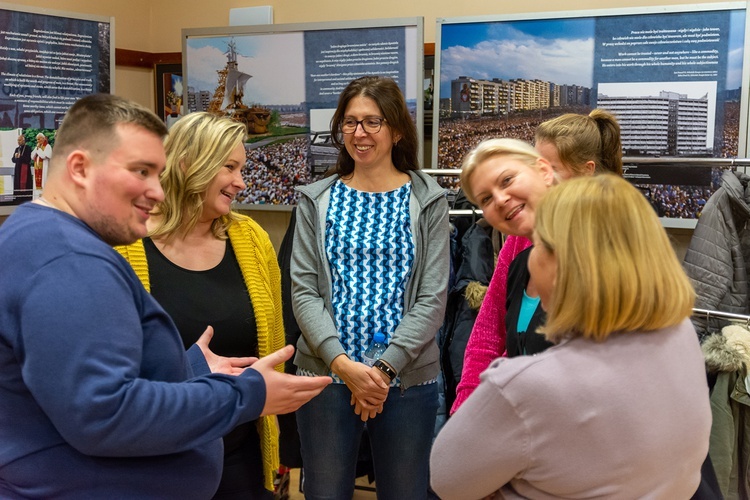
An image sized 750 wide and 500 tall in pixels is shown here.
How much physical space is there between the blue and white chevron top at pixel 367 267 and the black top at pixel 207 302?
0.30m

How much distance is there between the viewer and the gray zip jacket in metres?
2.18

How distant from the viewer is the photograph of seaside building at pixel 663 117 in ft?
10.0

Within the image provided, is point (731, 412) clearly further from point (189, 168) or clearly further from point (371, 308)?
point (189, 168)

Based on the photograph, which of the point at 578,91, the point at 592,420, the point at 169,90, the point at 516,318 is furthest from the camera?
the point at 169,90

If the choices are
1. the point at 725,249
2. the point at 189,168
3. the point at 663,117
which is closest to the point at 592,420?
the point at 189,168

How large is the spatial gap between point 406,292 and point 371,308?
12cm

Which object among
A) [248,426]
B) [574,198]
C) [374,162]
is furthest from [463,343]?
[574,198]

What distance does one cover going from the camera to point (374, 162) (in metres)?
2.35

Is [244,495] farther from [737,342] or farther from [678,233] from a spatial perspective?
[678,233]

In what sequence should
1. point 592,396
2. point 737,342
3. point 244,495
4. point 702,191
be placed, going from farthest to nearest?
point 702,191, point 737,342, point 244,495, point 592,396

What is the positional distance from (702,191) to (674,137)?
0.25m

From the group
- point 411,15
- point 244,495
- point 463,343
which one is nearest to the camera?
point 244,495

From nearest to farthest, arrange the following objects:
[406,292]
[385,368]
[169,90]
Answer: [385,368]
[406,292]
[169,90]

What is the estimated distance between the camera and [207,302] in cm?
201
